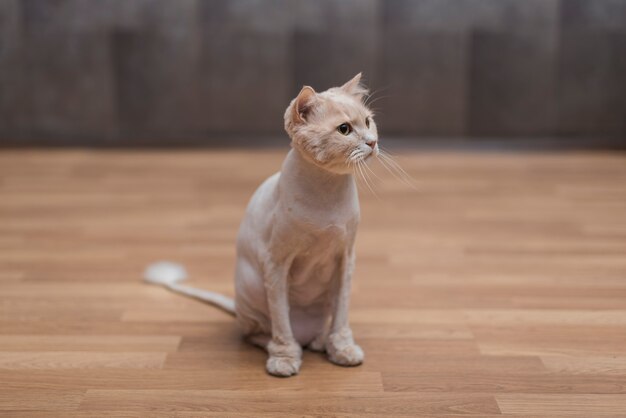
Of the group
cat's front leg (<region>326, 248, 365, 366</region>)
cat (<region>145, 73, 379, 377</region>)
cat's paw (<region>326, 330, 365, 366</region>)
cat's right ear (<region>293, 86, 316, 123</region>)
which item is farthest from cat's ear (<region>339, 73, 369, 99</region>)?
cat's paw (<region>326, 330, 365, 366</region>)

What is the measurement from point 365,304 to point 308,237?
0.55 m

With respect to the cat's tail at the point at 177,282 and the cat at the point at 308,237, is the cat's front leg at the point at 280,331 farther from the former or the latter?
the cat's tail at the point at 177,282

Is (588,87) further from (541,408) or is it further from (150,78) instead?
(541,408)

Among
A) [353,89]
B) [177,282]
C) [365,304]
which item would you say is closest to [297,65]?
Answer: [177,282]

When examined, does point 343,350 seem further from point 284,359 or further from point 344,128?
point 344,128

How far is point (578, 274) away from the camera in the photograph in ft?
7.57

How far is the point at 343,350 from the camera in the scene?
1.70 meters

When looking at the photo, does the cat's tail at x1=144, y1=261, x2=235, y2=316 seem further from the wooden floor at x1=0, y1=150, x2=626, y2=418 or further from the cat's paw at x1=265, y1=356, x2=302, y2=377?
the cat's paw at x1=265, y1=356, x2=302, y2=377

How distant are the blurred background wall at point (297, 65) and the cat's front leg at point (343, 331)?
280cm

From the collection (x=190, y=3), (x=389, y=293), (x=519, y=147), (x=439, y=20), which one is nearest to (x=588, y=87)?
(x=519, y=147)

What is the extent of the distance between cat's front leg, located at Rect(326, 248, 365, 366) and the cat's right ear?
308mm

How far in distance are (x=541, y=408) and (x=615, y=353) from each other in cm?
34

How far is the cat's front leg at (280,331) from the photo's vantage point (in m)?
1.65

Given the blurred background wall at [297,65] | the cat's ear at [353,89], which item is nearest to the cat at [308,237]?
the cat's ear at [353,89]
